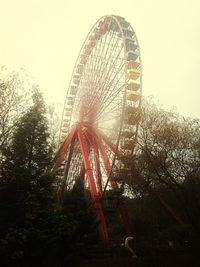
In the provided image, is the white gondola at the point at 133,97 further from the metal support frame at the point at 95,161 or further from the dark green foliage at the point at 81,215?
the dark green foliage at the point at 81,215

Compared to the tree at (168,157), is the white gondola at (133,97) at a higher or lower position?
higher

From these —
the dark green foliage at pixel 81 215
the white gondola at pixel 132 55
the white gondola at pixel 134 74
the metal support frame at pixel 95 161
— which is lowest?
the dark green foliage at pixel 81 215

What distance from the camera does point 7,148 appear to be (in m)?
18.6

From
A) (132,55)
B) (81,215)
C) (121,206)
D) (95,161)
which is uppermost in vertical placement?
(132,55)

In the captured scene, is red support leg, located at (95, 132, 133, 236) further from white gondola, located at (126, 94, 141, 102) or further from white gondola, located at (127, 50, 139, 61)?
white gondola, located at (127, 50, 139, 61)

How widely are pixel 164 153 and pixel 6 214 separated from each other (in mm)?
9575

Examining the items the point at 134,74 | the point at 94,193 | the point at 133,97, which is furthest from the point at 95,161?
the point at 134,74

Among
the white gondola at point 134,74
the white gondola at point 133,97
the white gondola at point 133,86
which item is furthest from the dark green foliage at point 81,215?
the white gondola at point 134,74

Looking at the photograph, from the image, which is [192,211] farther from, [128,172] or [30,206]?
[30,206]

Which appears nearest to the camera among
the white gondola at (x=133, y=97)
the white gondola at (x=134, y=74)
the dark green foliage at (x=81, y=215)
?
the dark green foliage at (x=81, y=215)

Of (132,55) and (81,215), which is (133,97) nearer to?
(132,55)

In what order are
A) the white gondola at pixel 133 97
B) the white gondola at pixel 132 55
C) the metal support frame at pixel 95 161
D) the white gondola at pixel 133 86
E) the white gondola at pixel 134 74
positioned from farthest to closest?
the white gondola at pixel 132 55, the white gondola at pixel 134 74, the white gondola at pixel 133 86, the white gondola at pixel 133 97, the metal support frame at pixel 95 161

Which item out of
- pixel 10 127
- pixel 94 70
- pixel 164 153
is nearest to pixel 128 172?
pixel 164 153

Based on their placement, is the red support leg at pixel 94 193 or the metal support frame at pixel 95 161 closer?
the red support leg at pixel 94 193
